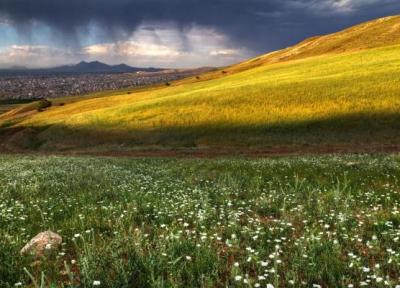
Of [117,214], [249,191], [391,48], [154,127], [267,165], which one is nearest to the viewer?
[117,214]

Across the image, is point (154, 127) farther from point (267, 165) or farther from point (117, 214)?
point (117, 214)

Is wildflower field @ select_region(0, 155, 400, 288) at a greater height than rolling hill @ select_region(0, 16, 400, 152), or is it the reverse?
wildflower field @ select_region(0, 155, 400, 288)

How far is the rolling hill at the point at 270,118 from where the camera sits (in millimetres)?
51656

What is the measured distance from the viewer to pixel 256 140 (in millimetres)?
53906

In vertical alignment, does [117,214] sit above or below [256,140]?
above

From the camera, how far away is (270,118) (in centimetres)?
5884

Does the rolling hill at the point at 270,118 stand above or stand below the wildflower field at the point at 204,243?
below

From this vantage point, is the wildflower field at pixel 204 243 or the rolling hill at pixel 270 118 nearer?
the wildflower field at pixel 204 243

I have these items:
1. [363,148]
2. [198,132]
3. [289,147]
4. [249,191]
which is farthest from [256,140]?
[249,191]

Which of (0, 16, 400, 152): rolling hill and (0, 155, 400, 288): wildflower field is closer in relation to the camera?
(0, 155, 400, 288): wildflower field

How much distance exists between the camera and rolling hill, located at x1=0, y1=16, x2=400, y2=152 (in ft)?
169

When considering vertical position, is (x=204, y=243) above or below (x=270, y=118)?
above

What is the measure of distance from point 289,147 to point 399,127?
41.1 ft

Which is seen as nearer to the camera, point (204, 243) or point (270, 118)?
point (204, 243)
